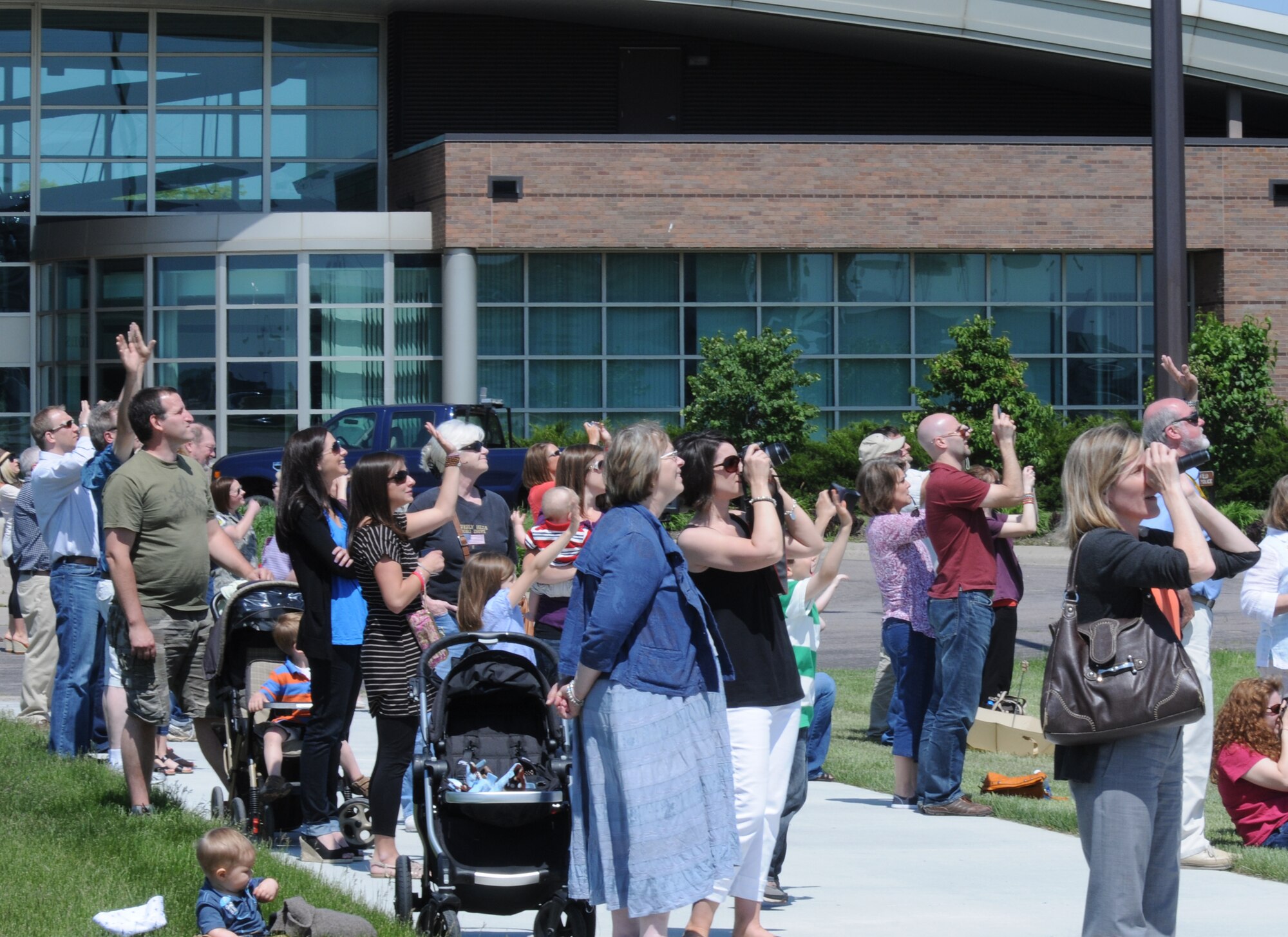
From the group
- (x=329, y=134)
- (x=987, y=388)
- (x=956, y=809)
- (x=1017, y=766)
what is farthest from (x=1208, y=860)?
(x=329, y=134)

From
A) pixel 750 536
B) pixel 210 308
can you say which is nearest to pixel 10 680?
pixel 750 536

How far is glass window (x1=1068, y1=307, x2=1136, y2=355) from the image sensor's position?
29.9 m

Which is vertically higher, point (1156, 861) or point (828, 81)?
point (828, 81)

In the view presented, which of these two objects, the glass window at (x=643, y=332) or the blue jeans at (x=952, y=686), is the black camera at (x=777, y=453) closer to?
the blue jeans at (x=952, y=686)

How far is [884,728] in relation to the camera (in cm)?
1110

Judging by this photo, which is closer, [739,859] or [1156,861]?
[1156,861]

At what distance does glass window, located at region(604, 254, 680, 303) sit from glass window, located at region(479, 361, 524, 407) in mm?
2230

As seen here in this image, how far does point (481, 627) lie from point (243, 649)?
1127 mm

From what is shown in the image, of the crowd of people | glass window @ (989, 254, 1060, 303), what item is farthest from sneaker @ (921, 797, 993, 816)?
glass window @ (989, 254, 1060, 303)

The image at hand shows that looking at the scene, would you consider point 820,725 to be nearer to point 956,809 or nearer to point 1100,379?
point 956,809

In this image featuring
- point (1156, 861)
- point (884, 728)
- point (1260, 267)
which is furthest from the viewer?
point (1260, 267)

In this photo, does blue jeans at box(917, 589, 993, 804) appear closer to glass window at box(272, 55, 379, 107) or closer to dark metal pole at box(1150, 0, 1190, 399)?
dark metal pole at box(1150, 0, 1190, 399)

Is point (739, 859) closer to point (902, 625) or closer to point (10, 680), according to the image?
point (902, 625)

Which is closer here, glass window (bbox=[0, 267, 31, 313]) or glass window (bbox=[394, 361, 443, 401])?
glass window (bbox=[394, 361, 443, 401])
